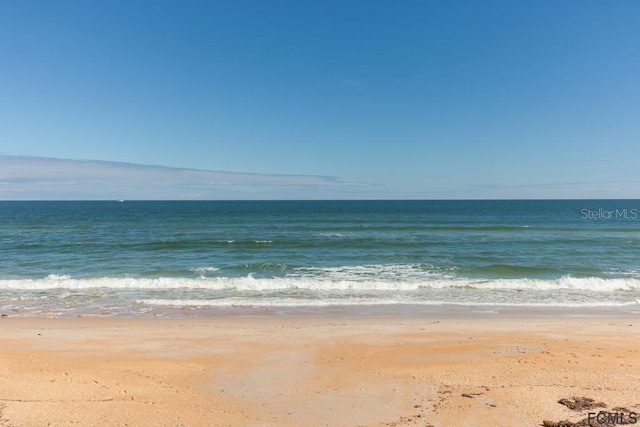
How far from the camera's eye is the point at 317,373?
827cm

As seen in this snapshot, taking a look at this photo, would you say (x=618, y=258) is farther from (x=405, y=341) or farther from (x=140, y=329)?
(x=140, y=329)

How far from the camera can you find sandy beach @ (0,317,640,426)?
6344 millimetres

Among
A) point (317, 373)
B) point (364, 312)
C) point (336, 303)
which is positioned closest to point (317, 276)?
point (336, 303)

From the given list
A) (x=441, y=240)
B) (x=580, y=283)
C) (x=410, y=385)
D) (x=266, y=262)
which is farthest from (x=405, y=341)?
(x=441, y=240)

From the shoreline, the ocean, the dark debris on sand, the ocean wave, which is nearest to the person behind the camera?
the dark debris on sand

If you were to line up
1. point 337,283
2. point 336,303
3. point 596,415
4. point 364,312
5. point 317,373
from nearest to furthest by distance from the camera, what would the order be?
point 596,415 < point 317,373 < point 364,312 < point 336,303 < point 337,283

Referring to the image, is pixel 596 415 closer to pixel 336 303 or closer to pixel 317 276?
pixel 336 303

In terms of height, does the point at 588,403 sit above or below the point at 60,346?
above

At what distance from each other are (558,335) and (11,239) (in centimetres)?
4007

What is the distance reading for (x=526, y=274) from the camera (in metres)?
20.7

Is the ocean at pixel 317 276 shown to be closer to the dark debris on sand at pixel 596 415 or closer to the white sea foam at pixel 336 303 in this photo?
the white sea foam at pixel 336 303

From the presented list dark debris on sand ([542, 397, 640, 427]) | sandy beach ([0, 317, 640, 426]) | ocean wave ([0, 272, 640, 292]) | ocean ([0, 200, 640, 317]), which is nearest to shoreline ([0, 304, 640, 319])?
ocean ([0, 200, 640, 317])

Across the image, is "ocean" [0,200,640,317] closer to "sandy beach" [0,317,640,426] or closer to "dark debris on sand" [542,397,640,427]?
"sandy beach" [0,317,640,426]

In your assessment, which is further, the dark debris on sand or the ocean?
the ocean
